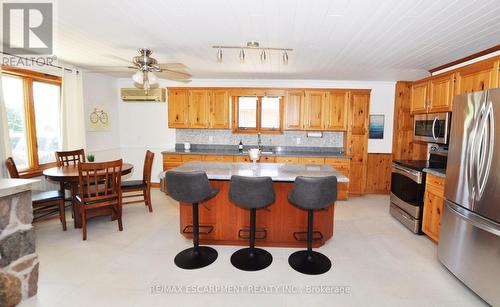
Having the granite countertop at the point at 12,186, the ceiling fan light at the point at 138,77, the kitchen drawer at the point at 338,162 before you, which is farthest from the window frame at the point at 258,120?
the granite countertop at the point at 12,186

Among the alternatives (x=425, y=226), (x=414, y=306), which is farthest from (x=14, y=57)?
(x=425, y=226)

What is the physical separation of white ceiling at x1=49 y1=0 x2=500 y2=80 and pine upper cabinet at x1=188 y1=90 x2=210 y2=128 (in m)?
1.27

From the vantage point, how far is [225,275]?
7.93 ft

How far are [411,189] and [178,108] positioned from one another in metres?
4.32

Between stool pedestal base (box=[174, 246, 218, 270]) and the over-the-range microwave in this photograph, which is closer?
stool pedestal base (box=[174, 246, 218, 270])

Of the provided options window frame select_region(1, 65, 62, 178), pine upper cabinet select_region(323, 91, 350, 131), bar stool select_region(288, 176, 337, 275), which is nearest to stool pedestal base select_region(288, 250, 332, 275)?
bar stool select_region(288, 176, 337, 275)

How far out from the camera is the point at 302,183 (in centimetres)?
236

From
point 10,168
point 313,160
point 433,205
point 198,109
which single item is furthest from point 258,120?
point 10,168

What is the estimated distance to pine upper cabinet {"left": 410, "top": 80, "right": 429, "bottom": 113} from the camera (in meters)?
3.73

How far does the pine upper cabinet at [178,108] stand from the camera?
5105mm

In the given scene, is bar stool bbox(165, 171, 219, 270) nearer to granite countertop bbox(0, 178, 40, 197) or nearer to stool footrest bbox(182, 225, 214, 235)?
stool footrest bbox(182, 225, 214, 235)

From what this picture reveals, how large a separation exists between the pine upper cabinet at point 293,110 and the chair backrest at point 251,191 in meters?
2.82

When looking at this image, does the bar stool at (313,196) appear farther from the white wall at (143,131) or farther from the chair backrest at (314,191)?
the white wall at (143,131)

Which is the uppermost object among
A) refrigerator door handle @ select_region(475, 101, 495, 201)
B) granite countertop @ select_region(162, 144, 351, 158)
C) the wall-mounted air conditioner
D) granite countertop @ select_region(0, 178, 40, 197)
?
the wall-mounted air conditioner
